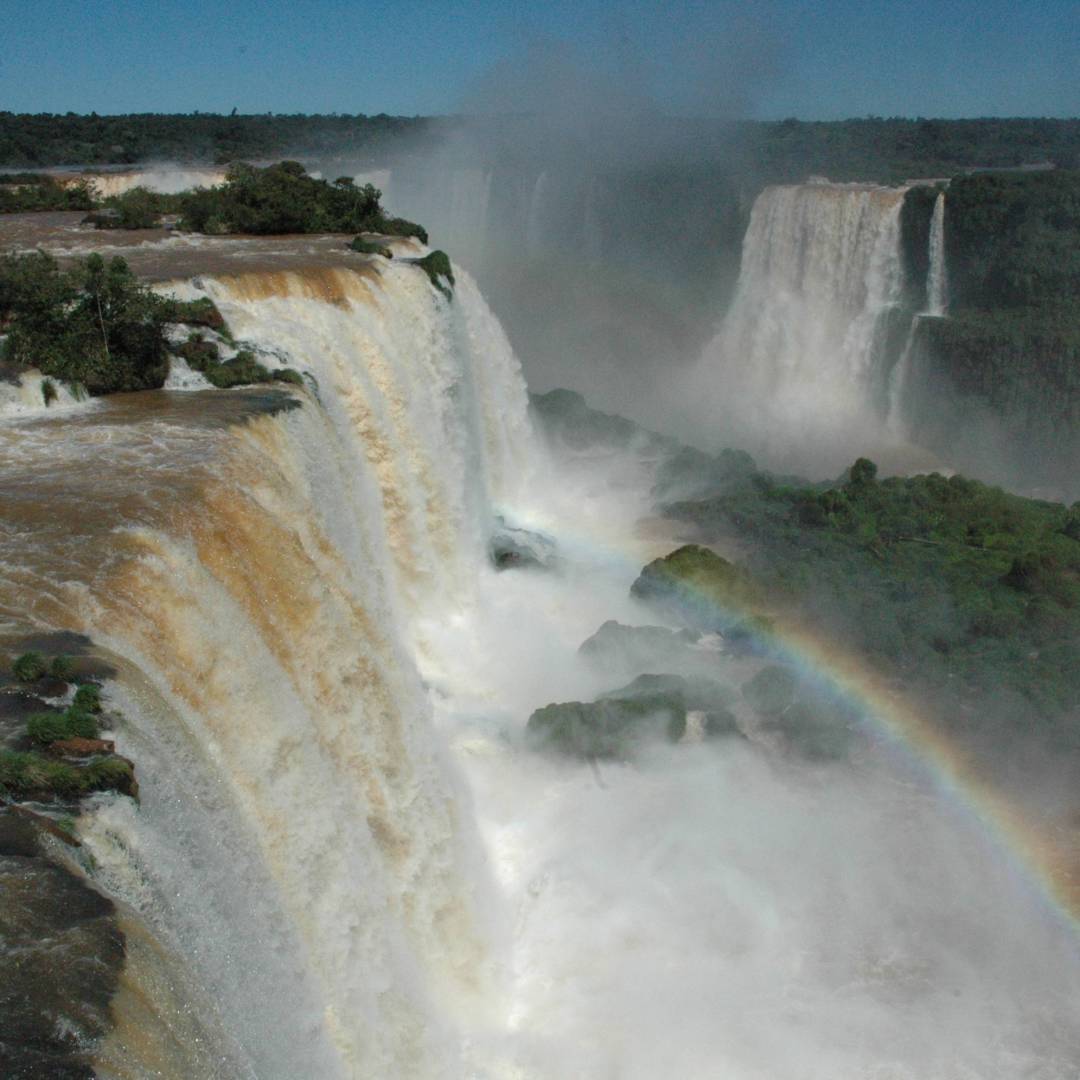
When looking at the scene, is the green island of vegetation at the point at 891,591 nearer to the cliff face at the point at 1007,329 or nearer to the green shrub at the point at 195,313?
the cliff face at the point at 1007,329

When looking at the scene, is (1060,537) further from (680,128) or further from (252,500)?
(680,128)

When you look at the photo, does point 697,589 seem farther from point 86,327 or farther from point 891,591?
point 86,327

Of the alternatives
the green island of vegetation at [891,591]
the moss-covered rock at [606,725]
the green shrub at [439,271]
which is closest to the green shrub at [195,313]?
the green shrub at [439,271]

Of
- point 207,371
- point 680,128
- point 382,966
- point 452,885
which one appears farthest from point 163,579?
point 680,128

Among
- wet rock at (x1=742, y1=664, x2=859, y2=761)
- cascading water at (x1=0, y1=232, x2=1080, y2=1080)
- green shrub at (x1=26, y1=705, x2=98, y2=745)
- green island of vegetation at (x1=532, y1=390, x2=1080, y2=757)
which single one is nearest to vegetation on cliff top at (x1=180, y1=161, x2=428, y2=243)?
cascading water at (x1=0, y1=232, x2=1080, y2=1080)

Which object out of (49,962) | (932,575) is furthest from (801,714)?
(49,962)

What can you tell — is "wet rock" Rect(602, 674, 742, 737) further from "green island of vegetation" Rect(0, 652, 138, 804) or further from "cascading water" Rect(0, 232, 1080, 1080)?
"green island of vegetation" Rect(0, 652, 138, 804)

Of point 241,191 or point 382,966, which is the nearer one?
point 382,966
